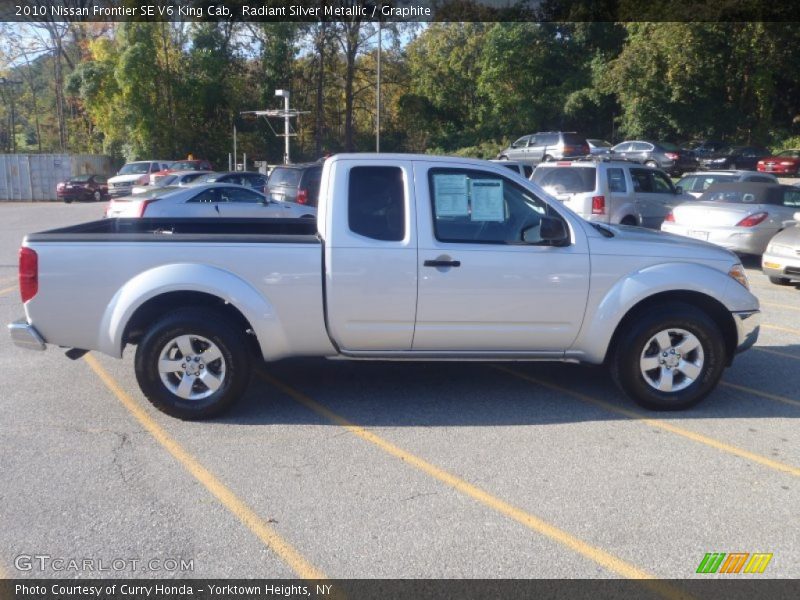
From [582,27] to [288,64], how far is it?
64.5ft

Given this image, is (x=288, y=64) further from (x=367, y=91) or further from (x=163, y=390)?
(x=163, y=390)

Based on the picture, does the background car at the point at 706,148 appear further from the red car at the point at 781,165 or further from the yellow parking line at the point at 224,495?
the yellow parking line at the point at 224,495

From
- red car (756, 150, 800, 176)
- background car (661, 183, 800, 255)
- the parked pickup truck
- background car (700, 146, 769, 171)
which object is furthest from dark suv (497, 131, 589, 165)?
the parked pickup truck

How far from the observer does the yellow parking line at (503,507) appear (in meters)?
3.65

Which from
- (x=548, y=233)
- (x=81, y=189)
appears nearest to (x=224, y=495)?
(x=548, y=233)

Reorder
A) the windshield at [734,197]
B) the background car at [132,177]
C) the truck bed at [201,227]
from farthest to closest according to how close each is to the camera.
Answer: the background car at [132,177] < the windshield at [734,197] < the truck bed at [201,227]

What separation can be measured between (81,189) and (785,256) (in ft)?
110

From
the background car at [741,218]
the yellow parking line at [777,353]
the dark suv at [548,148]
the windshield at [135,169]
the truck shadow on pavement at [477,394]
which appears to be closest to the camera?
the truck shadow on pavement at [477,394]

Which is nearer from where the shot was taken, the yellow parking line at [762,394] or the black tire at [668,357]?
the black tire at [668,357]

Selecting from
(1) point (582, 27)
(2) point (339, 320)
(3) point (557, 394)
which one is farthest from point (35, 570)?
(1) point (582, 27)

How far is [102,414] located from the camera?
575cm

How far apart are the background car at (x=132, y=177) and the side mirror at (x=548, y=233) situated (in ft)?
95.7

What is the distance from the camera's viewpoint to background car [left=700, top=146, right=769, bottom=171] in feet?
120

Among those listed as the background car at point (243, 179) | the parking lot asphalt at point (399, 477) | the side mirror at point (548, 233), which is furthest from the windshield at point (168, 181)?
the side mirror at point (548, 233)
